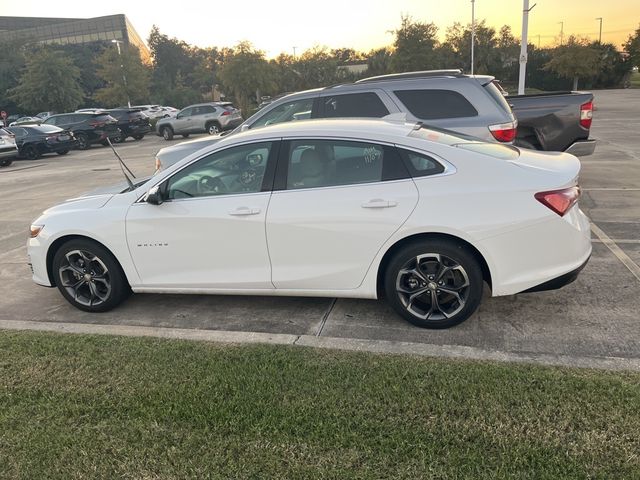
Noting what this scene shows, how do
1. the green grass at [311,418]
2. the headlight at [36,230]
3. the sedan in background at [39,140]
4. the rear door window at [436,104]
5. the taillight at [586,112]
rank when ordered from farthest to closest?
the sedan in background at [39,140] → the taillight at [586,112] → the rear door window at [436,104] → the headlight at [36,230] → the green grass at [311,418]

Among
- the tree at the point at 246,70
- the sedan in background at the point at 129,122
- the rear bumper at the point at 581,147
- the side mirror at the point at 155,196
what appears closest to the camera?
the side mirror at the point at 155,196

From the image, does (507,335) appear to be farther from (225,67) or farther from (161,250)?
(225,67)

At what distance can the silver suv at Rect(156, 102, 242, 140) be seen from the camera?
84.0 ft

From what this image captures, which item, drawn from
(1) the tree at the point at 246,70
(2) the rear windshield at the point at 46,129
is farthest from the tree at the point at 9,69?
(2) the rear windshield at the point at 46,129

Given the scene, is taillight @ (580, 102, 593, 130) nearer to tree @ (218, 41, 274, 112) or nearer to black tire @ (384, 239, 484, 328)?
black tire @ (384, 239, 484, 328)

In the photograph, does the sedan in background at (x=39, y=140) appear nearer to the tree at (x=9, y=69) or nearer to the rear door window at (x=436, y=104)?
the rear door window at (x=436, y=104)

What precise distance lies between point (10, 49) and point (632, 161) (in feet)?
216

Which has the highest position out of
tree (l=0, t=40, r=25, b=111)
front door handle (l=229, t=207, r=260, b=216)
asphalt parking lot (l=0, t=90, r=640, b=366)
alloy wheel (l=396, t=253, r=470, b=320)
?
tree (l=0, t=40, r=25, b=111)

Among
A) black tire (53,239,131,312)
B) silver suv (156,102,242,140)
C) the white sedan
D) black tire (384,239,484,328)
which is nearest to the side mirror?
the white sedan

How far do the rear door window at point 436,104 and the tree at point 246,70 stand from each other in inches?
1223

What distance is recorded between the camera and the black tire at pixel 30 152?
21000mm

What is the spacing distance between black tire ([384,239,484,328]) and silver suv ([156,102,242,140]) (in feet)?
74.9

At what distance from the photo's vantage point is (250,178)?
13.7ft

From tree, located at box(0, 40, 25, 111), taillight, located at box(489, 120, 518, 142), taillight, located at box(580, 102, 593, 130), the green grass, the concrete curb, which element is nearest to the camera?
the green grass
